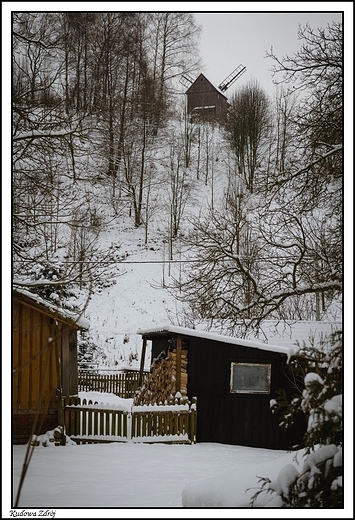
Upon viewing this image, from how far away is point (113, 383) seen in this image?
48.2 ft

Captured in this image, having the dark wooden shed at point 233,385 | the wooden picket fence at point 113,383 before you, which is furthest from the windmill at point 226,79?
the wooden picket fence at point 113,383

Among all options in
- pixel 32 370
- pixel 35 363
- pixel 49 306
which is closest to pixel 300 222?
pixel 49 306

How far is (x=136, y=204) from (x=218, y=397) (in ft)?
12.9

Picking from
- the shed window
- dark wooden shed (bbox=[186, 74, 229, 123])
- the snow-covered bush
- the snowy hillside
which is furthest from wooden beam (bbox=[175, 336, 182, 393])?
the snow-covered bush

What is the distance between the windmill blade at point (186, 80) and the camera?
778 centimetres

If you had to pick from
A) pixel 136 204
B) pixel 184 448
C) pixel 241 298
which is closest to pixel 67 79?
pixel 136 204

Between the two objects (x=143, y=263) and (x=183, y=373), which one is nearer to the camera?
(x=143, y=263)

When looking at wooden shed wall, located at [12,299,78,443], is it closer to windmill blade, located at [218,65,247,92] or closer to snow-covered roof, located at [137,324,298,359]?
snow-covered roof, located at [137,324,298,359]

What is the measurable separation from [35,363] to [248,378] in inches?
142

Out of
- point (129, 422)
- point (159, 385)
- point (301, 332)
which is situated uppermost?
point (301, 332)

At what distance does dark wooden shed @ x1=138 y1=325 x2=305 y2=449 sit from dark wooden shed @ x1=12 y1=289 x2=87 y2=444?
6.41ft

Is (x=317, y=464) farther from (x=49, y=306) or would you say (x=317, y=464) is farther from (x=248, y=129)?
(x=248, y=129)

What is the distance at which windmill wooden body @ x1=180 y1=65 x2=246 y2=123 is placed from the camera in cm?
789

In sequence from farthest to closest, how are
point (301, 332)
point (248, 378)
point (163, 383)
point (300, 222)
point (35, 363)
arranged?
point (163, 383) → point (248, 378) → point (35, 363) → point (301, 332) → point (300, 222)
